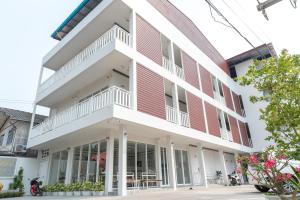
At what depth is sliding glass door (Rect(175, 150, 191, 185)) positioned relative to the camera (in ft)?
45.2

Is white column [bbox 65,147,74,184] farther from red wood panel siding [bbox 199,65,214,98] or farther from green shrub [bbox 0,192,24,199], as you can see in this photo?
red wood panel siding [bbox 199,65,214,98]

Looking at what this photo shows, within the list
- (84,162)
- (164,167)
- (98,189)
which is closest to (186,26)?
(164,167)

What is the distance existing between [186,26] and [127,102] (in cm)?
1101

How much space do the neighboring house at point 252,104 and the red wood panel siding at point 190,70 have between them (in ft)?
24.0

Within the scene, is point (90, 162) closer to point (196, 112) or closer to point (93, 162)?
point (93, 162)

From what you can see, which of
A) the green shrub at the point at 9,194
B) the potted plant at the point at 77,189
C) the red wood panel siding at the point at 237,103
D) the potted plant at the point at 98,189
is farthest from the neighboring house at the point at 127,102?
the red wood panel siding at the point at 237,103

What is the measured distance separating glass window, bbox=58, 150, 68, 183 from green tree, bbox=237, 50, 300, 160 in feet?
39.1

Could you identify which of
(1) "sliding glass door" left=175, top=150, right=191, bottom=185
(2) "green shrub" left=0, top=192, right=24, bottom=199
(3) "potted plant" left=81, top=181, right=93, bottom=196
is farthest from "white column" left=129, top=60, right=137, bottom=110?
(2) "green shrub" left=0, top=192, right=24, bottom=199

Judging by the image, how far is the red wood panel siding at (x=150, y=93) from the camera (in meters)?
9.70

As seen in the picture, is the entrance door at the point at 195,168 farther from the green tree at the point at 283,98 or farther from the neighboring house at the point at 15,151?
the neighboring house at the point at 15,151

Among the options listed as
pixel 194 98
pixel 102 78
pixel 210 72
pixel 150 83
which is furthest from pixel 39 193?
pixel 210 72

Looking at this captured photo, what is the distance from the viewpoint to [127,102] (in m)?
9.05

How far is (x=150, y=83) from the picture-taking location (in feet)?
34.9

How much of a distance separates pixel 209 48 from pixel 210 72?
3.59m
